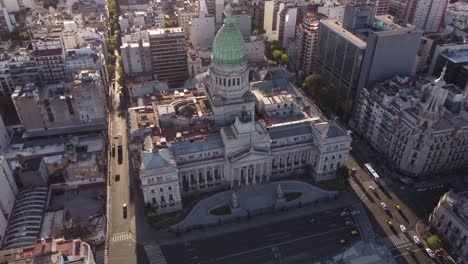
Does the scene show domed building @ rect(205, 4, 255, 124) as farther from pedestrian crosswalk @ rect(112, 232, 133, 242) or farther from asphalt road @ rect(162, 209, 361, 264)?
pedestrian crosswalk @ rect(112, 232, 133, 242)

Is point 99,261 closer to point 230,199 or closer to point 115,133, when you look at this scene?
point 230,199

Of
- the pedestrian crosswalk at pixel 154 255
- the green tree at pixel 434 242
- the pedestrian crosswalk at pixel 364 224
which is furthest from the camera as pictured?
the pedestrian crosswalk at pixel 364 224

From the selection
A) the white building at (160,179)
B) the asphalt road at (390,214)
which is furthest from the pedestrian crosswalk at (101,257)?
the asphalt road at (390,214)

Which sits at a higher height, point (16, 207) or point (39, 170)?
point (39, 170)

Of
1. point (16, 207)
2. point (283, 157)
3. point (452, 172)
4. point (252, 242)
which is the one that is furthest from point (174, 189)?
point (452, 172)

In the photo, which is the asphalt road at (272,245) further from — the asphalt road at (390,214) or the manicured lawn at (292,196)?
the asphalt road at (390,214)

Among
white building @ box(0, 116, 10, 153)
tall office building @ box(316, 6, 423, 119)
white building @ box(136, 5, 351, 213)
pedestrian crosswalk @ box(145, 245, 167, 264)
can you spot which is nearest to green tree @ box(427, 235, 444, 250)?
white building @ box(136, 5, 351, 213)

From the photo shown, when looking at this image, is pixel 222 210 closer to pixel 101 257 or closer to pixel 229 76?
pixel 101 257
